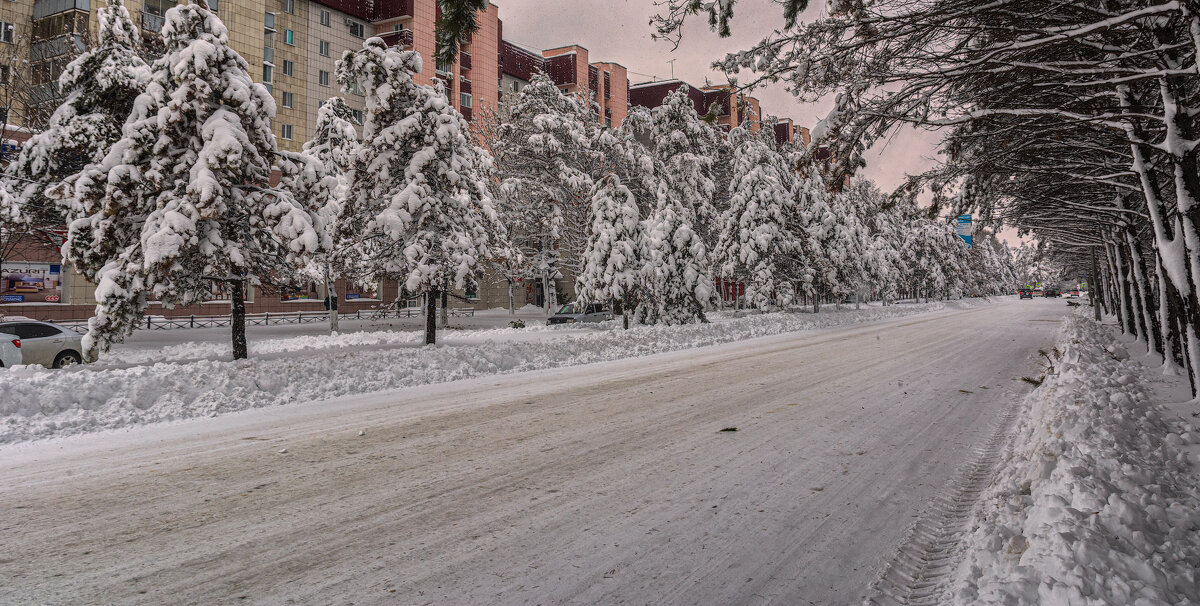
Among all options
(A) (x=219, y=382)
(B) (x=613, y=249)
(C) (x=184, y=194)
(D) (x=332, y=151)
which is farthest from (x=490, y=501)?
(D) (x=332, y=151)

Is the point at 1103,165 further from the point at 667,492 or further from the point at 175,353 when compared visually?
the point at 175,353

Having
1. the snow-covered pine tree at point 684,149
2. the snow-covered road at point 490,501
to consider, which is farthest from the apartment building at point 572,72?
the snow-covered road at point 490,501

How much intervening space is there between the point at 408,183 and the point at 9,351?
10004 millimetres

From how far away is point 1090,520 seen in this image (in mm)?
3205

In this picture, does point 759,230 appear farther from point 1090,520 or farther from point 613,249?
point 1090,520

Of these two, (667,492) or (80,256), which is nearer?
(667,492)

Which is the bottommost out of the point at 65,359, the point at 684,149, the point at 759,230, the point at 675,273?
the point at 65,359

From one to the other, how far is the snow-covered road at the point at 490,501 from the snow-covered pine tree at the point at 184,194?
267 inches

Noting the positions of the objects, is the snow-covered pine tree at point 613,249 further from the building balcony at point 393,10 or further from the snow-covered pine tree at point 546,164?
the building balcony at point 393,10

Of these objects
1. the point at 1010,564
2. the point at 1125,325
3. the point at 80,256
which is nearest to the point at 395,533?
the point at 1010,564

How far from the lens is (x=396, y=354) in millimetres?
13102

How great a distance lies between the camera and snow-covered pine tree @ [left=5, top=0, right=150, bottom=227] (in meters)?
14.7

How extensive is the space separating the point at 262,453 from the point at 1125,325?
2429cm

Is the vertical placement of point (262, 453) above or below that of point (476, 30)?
below
